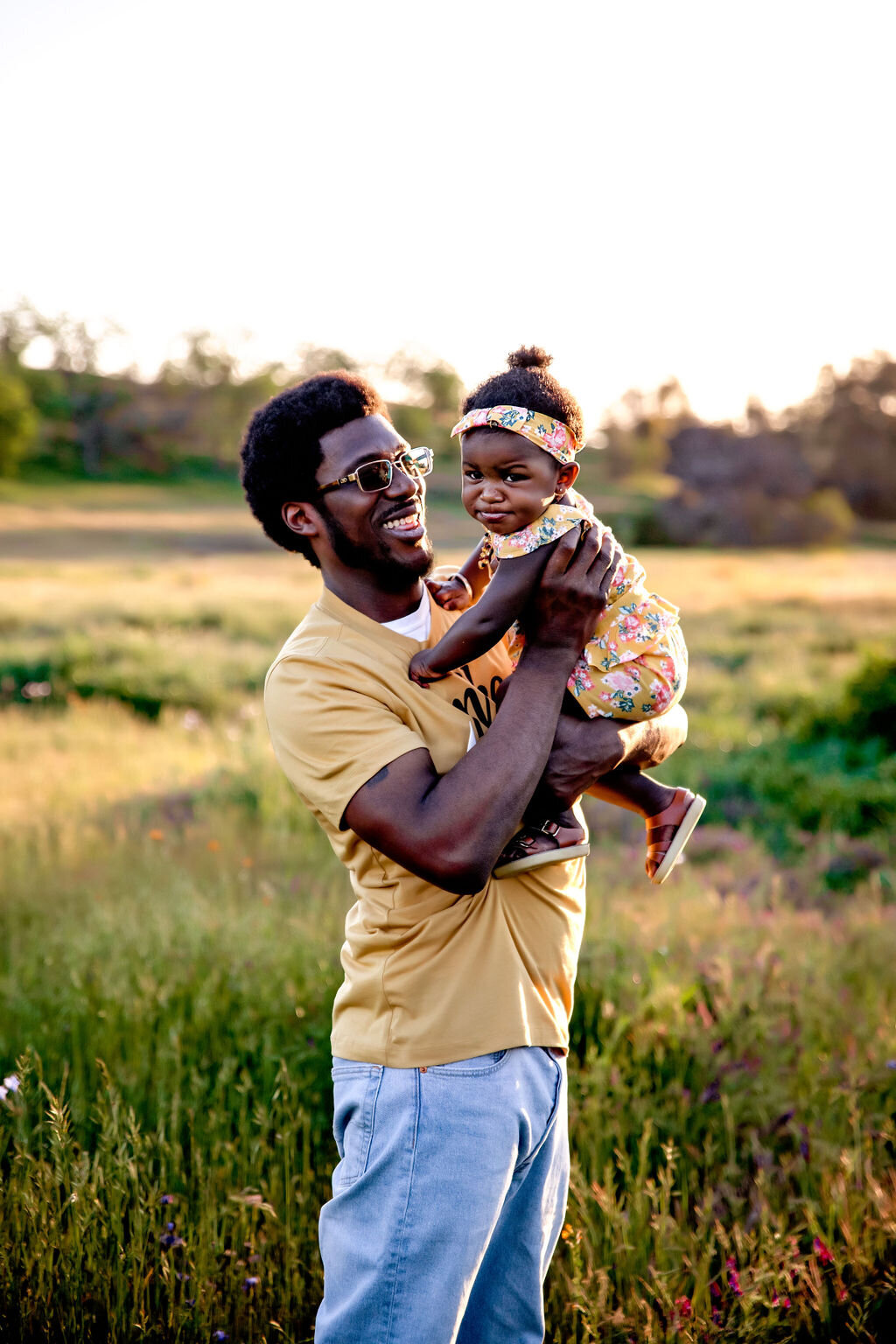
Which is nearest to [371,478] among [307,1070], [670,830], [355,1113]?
[670,830]

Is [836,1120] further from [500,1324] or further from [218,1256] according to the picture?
[218,1256]

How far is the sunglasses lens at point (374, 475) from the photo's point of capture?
8.43ft

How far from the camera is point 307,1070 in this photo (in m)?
3.97

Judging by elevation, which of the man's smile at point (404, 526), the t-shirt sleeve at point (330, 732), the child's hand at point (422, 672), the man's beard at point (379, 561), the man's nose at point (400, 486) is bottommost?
the t-shirt sleeve at point (330, 732)

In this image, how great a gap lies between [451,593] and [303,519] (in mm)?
465

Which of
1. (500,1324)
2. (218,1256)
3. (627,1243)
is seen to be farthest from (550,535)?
(218,1256)

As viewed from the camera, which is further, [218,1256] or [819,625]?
[819,625]

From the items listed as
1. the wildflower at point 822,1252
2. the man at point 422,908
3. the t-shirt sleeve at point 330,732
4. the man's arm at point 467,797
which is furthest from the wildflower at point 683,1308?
the t-shirt sleeve at point 330,732

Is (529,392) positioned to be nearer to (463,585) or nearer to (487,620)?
(463,585)

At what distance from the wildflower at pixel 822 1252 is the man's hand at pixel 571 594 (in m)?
2.02

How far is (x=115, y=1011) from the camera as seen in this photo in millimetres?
4059

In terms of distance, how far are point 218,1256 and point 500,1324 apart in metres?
1.13

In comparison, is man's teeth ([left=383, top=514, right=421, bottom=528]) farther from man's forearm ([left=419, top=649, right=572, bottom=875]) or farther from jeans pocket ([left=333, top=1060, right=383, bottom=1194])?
jeans pocket ([left=333, top=1060, right=383, bottom=1194])

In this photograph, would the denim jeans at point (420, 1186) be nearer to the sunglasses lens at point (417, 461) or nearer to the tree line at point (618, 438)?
the sunglasses lens at point (417, 461)
